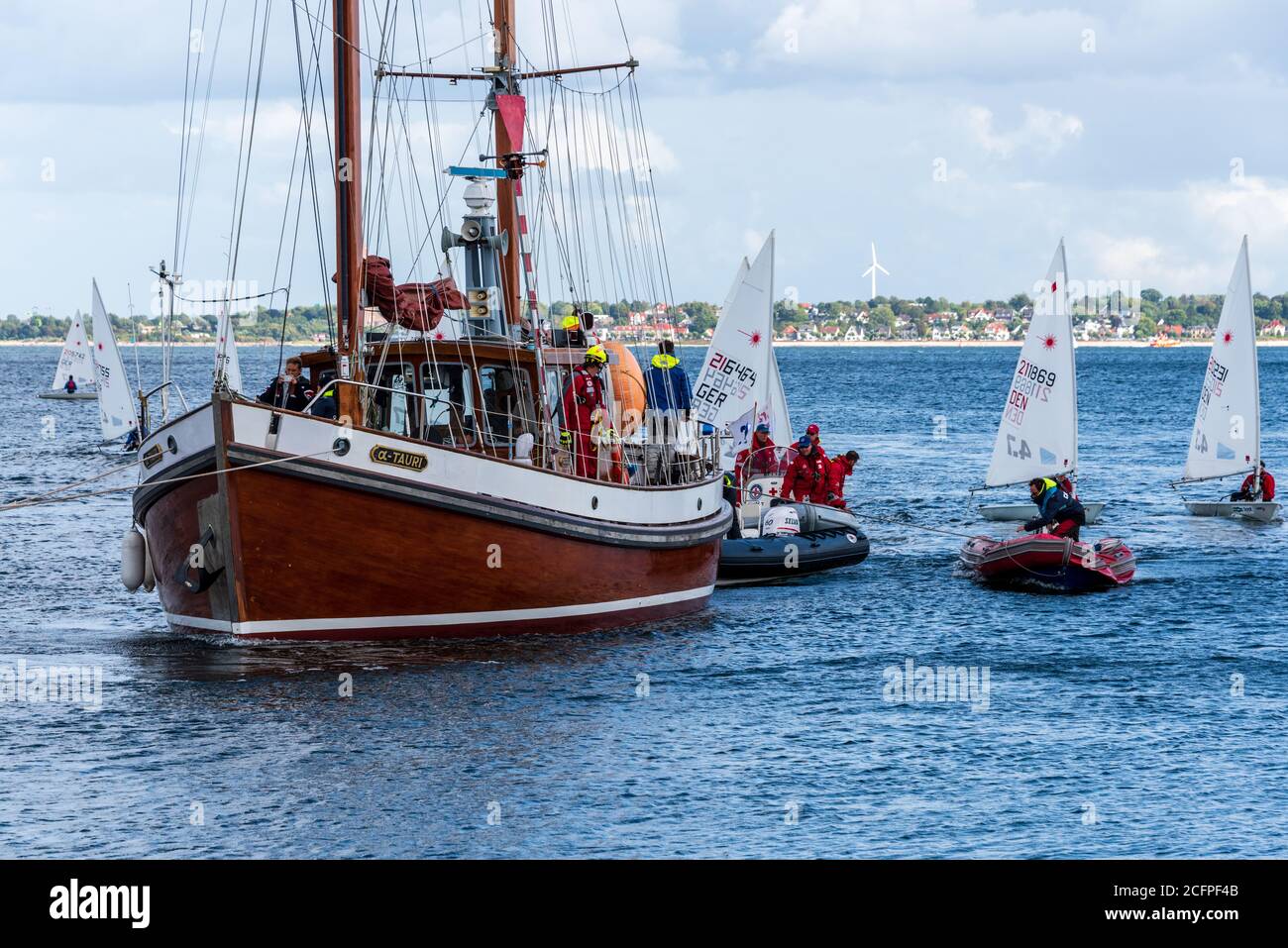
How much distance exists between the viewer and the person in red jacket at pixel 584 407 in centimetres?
2459

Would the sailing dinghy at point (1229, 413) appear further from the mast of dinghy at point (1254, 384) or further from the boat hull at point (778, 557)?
the boat hull at point (778, 557)

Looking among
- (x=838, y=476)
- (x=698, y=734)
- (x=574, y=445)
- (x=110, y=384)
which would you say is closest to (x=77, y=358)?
(x=110, y=384)

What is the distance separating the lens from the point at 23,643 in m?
24.3

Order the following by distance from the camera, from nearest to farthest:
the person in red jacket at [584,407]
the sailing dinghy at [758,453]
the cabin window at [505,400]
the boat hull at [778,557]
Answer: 1. the cabin window at [505,400]
2. the person in red jacket at [584,407]
3. the boat hull at [778,557]
4. the sailing dinghy at [758,453]

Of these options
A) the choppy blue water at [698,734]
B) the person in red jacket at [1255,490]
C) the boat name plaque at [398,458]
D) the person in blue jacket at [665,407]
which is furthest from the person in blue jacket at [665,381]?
the person in red jacket at [1255,490]

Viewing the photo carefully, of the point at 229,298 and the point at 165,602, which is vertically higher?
the point at 229,298

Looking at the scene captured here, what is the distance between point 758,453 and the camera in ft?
119

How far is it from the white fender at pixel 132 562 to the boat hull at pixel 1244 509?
28.1m

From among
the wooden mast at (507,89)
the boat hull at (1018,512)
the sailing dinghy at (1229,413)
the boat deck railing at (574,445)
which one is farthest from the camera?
the sailing dinghy at (1229,413)

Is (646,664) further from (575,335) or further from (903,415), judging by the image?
(903,415)

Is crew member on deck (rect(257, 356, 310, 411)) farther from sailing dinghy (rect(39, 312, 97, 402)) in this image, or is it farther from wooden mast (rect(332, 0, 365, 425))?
sailing dinghy (rect(39, 312, 97, 402))

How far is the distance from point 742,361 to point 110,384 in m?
37.9
